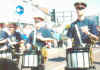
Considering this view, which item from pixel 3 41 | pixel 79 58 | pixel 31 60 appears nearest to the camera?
pixel 79 58

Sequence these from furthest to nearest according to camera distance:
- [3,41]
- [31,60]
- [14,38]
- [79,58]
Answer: [3,41]
[14,38]
[31,60]
[79,58]

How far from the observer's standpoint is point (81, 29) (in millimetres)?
5117

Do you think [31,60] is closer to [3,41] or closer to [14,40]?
[14,40]

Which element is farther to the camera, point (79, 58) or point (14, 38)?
point (14, 38)

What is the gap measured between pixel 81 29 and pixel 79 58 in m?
0.87

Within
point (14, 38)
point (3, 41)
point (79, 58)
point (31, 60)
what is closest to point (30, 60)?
point (31, 60)

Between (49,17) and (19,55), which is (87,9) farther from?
(19,55)

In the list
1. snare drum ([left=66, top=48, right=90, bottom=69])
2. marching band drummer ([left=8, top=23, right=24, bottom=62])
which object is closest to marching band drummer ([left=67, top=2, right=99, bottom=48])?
snare drum ([left=66, top=48, right=90, bottom=69])

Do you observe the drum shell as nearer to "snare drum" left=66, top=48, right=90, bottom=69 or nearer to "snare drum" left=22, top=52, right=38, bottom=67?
"snare drum" left=22, top=52, right=38, bottom=67

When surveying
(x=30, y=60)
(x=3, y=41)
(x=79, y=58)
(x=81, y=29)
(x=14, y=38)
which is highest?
(x=81, y=29)

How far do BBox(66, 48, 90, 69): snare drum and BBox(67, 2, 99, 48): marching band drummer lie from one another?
55cm

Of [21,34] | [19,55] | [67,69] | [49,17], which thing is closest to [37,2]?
[49,17]

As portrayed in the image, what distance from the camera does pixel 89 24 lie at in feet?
16.7

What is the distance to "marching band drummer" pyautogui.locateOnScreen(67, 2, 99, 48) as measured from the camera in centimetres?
508
